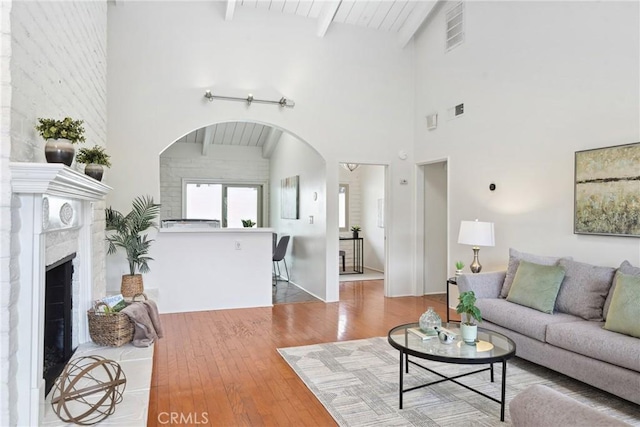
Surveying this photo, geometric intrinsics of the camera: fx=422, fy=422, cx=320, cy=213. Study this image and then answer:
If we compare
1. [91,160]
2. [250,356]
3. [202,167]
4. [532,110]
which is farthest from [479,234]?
[202,167]

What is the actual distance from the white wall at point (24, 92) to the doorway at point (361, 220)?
6349mm

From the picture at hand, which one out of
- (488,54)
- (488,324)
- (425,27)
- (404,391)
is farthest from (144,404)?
(425,27)

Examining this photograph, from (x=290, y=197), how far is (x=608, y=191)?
4943 millimetres

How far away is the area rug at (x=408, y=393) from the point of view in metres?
2.55

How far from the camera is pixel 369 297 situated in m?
6.23

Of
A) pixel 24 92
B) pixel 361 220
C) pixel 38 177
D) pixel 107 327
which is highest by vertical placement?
pixel 24 92

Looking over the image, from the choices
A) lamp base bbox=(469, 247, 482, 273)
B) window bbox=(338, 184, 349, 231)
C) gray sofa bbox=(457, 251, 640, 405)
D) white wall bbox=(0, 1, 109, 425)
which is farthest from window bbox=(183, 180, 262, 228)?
gray sofa bbox=(457, 251, 640, 405)

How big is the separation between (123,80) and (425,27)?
4.16m

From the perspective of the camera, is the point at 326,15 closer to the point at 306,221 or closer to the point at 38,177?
the point at 306,221

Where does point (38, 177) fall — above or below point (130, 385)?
above

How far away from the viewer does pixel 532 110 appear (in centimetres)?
439

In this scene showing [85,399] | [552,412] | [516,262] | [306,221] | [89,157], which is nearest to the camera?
[552,412]

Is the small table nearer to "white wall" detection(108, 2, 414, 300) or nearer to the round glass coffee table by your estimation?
"white wall" detection(108, 2, 414, 300)

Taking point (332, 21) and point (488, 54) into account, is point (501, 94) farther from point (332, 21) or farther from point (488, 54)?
point (332, 21)
